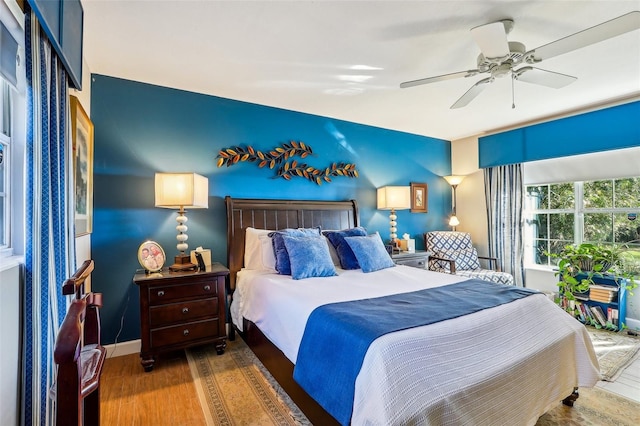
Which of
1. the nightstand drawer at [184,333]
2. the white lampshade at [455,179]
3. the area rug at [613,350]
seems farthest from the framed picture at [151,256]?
the white lampshade at [455,179]

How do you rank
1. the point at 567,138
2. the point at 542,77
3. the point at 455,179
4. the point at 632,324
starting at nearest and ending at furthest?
1. the point at 542,77
2. the point at 632,324
3. the point at 567,138
4. the point at 455,179

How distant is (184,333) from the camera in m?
2.66

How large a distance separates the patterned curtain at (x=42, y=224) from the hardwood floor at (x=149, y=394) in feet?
2.35

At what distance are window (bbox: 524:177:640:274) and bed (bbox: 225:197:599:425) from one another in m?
2.57

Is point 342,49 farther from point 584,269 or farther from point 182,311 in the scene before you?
point 584,269

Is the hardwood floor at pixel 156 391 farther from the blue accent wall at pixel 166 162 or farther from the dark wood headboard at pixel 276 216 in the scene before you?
the dark wood headboard at pixel 276 216

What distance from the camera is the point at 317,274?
2697mm

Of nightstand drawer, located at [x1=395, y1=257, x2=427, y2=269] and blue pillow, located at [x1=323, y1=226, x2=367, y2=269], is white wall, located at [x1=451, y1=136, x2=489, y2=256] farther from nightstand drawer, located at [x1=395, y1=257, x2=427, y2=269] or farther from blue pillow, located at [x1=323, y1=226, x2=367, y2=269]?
blue pillow, located at [x1=323, y1=226, x2=367, y2=269]

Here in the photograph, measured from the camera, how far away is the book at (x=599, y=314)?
11.3 ft

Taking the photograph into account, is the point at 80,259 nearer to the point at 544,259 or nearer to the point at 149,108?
the point at 149,108

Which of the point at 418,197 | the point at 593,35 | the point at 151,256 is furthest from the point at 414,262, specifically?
the point at 151,256

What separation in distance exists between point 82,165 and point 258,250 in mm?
1599

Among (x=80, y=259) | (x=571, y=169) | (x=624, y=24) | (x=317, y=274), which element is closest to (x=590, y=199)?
(x=571, y=169)

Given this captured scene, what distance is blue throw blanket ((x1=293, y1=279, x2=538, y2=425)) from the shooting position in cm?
144
